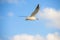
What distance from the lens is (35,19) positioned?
4359 millimetres

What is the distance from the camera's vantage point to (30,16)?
4398mm

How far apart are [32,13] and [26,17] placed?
0.11 meters

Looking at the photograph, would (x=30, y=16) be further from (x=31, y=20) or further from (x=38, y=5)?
(x=38, y=5)

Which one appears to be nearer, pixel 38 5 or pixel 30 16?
pixel 38 5

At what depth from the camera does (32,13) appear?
4340 millimetres

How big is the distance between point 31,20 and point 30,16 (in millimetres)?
67

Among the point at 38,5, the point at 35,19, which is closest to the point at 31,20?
the point at 35,19

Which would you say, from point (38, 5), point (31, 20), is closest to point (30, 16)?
point (31, 20)

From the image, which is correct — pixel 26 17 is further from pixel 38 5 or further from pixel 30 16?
pixel 38 5

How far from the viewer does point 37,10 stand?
13.7 ft

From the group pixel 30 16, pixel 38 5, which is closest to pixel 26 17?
pixel 30 16

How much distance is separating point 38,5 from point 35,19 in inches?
12.4

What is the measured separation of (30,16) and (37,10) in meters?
0.27

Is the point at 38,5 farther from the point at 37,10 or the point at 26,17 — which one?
the point at 26,17
